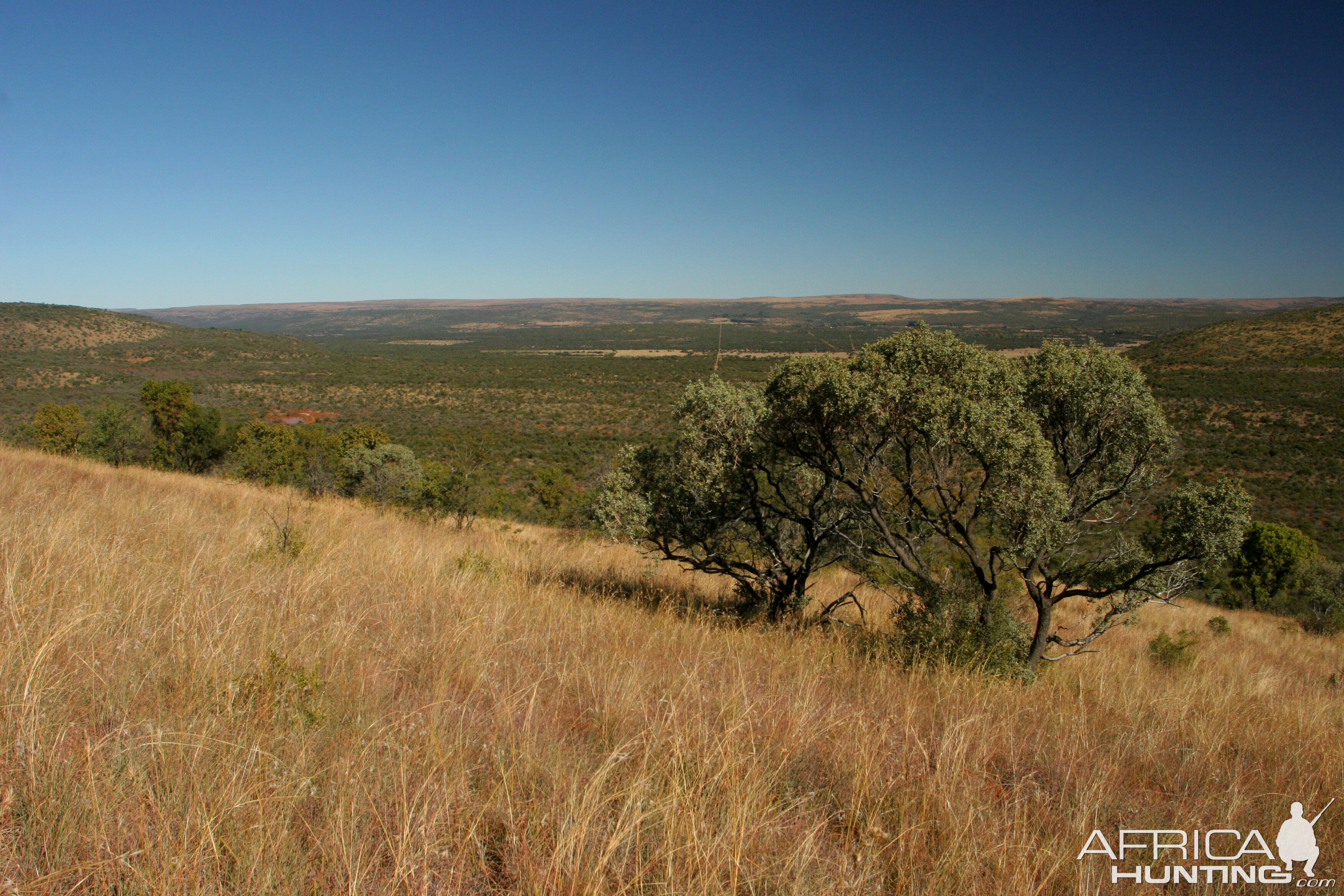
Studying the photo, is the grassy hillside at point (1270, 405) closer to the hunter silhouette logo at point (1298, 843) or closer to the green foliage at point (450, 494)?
the green foliage at point (450, 494)

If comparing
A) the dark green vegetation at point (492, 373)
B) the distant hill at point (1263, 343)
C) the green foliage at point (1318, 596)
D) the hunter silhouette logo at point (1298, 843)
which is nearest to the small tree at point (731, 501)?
the dark green vegetation at point (492, 373)

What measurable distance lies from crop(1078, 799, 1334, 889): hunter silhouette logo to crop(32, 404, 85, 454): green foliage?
30105mm

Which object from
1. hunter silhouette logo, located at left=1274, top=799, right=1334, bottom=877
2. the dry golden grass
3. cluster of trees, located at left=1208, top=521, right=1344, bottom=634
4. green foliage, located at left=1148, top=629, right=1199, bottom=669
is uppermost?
the dry golden grass

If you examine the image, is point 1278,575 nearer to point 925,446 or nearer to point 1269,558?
point 1269,558

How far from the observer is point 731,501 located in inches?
316

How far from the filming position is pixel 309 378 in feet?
267

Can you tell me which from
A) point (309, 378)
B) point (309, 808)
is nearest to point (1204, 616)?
point (309, 808)

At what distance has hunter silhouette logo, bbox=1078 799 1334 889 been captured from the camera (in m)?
2.25

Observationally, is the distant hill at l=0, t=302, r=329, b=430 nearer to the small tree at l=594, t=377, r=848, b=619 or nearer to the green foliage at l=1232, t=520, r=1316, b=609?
the small tree at l=594, t=377, r=848, b=619

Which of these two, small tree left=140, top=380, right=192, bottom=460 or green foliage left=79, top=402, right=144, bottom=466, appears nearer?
green foliage left=79, top=402, right=144, bottom=466

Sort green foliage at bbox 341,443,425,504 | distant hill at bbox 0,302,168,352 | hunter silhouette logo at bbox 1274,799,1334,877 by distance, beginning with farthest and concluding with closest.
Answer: distant hill at bbox 0,302,168,352 < green foliage at bbox 341,443,425,504 < hunter silhouette logo at bbox 1274,799,1334,877

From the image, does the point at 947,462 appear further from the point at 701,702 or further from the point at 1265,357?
the point at 1265,357

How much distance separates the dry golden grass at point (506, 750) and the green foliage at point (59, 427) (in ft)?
87.3

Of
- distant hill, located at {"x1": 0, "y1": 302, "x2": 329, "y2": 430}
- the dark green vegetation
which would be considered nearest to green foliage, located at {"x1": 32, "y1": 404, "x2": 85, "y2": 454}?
the dark green vegetation
